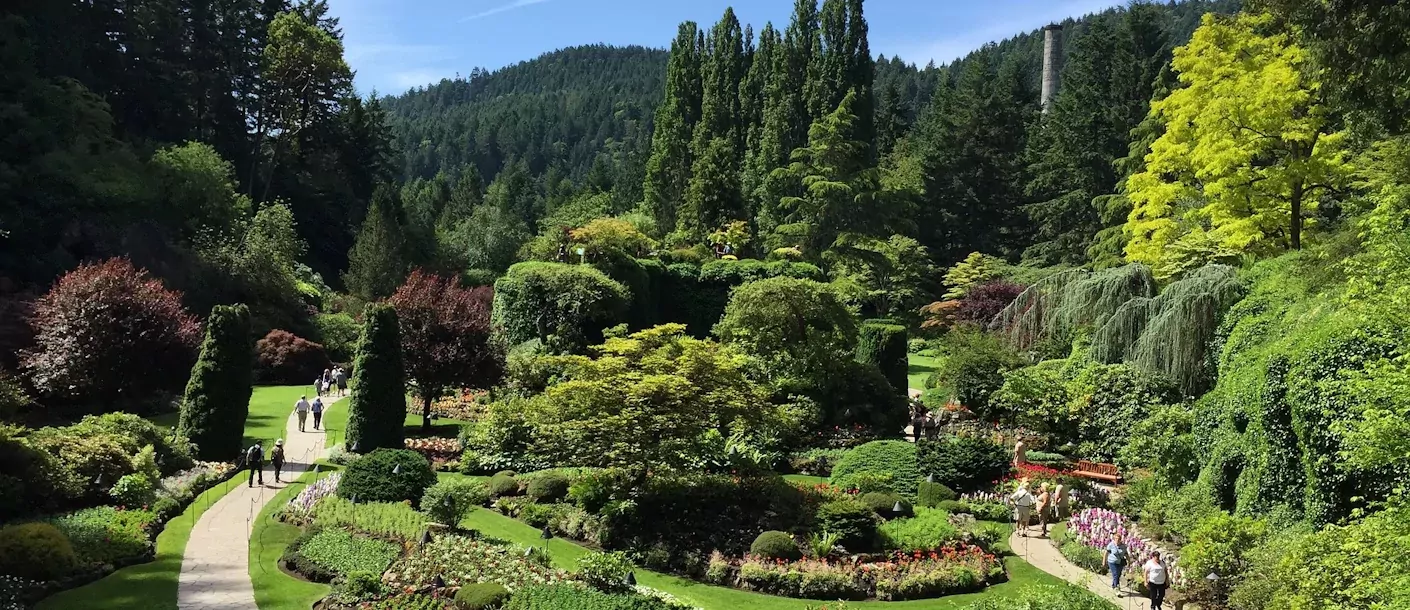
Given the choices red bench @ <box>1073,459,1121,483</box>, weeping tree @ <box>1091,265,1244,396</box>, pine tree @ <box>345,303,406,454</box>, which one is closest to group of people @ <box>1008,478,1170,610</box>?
red bench @ <box>1073,459,1121,483</box>

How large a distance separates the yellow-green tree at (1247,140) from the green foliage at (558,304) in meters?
17.1

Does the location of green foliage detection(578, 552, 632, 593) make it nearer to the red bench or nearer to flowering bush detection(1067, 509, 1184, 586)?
flowering bush detection(1067, 509, 1184, 586)

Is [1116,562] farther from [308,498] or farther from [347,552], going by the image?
[308,498]

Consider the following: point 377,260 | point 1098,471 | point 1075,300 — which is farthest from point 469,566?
point 377,260

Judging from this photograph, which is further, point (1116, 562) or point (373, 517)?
point (373, 517)

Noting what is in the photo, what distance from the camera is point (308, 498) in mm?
17750

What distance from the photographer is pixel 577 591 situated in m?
12.7

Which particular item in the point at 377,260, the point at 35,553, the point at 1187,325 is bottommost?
the point at 35,553

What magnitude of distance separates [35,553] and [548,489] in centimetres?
879

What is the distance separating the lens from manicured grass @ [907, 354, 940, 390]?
38250mm

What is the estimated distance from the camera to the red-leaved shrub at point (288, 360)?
112 ft

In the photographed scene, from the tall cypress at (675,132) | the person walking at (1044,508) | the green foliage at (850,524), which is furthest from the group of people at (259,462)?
the tall cypress at (675,132)

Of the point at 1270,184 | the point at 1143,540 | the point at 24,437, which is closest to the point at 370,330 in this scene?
the point at 24,437

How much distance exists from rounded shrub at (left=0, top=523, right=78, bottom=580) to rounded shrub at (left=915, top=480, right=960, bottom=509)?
1533 centimetres
